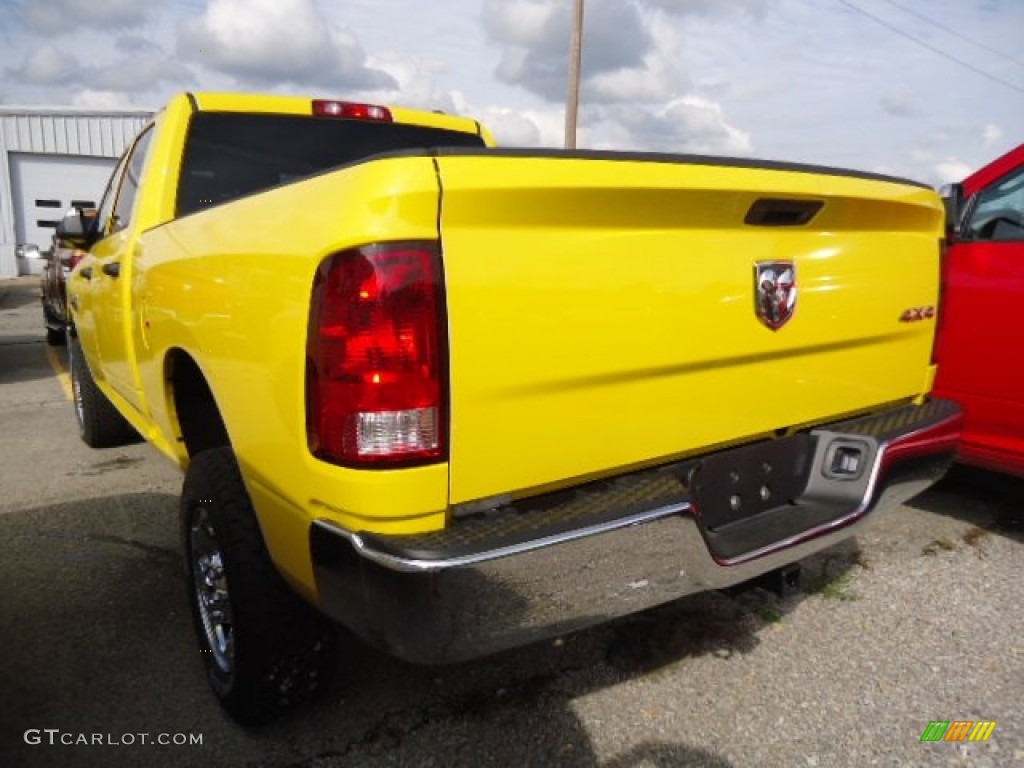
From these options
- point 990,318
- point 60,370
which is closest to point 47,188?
point 60,370

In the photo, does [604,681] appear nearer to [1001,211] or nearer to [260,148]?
[260,148]

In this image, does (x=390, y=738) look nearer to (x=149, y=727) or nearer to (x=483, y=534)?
(x=149, y=727)

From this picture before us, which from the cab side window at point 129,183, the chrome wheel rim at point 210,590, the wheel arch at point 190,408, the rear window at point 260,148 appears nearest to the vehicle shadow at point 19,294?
the cab side window at point 129,183

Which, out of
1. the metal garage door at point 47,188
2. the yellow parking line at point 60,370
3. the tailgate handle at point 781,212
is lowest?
the yellow parking line at point 60,370

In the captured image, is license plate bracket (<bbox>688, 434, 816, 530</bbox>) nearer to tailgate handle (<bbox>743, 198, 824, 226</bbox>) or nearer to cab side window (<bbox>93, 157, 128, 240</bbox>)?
tailgate handle (<bbox>743, 198, 824, 226</bbox>)

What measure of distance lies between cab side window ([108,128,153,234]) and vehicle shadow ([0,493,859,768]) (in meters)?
1.62

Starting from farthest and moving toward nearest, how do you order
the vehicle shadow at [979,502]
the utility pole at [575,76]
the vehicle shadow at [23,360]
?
1. the utility pole at [575,76]
2. the vehicle shadow at [23,360]
3. the vehicle shadow at [979,502]

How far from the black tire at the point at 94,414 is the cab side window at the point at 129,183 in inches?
47.8

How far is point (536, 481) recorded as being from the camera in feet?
5.44

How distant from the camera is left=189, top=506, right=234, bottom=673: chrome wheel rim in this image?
86.7 inches

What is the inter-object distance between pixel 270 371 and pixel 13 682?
1584 mm

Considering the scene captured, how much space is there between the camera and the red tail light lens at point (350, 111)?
3.30m

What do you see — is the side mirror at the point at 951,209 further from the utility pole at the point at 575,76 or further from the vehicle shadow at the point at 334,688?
the utility pole at the point at 575,76

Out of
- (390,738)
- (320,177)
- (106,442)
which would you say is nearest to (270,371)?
(320,177)
